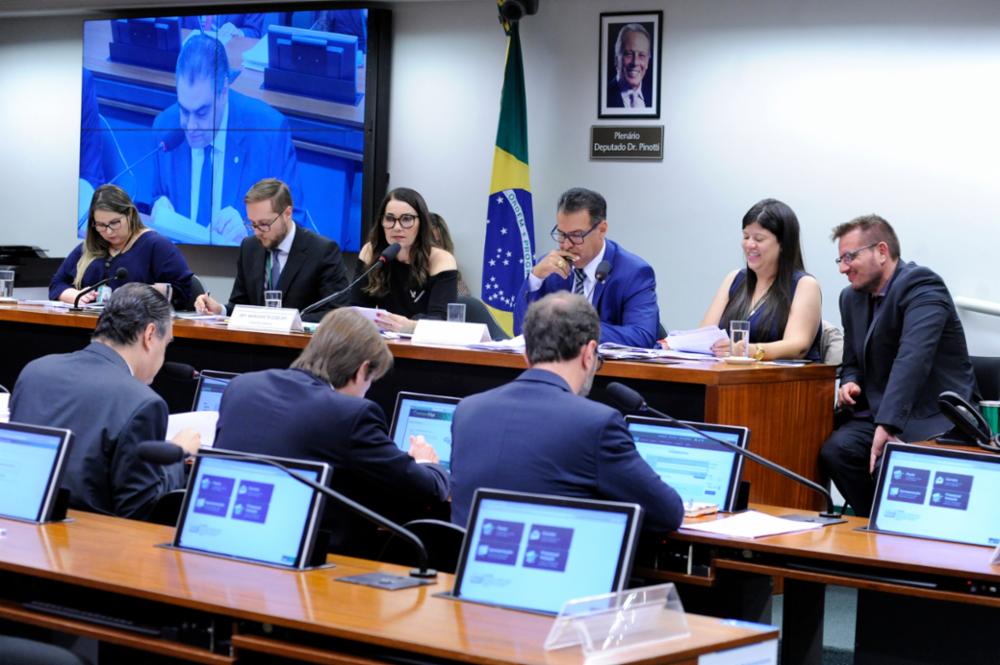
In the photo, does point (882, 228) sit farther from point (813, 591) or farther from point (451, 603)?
point (451, 603)

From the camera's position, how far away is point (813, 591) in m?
3.71

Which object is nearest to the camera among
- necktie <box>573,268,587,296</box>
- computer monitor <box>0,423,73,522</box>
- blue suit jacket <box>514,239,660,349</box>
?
computer monitor <box>0,423,73,522</box>

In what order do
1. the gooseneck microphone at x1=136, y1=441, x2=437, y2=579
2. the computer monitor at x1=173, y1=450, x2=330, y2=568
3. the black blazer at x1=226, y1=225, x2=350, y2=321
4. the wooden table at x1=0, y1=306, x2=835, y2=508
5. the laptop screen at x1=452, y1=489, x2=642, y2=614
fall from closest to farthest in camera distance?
the laptop screen at x1=452, y1=489, x2=642, y2=614 < the gooseneck microphone at x1=136, y1=441, x2=437, y2=579 < the computer monitor at x1=173, y1=450, x2=330, y2=568 < the wooden table at x1=0, y1=306, x2=835, y2=508 < the black blazer at x1=226, y1=225, x2=350, y2=321

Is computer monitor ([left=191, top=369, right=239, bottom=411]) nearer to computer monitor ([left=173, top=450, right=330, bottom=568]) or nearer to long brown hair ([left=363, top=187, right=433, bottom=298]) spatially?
long brown hair ([left=363, top=187, right=433, bottom=298])

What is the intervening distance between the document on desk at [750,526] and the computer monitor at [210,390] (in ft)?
7.15

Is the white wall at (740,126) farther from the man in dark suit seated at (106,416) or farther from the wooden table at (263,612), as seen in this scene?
the wooden table at (263,612)

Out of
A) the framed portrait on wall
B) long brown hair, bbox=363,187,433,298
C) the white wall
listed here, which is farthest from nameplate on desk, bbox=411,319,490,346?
the framed portrait on wall

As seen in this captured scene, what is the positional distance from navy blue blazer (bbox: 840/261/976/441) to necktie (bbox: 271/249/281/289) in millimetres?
2516

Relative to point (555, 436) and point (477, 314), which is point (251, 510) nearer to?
point (555, 436)

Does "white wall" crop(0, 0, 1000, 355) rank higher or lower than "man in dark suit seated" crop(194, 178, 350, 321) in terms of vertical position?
higher

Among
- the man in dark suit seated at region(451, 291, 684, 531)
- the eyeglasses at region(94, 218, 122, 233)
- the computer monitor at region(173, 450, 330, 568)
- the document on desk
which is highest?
the eyeglasses at region(94, 218, 122, 233)

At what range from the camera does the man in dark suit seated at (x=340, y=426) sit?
345cm

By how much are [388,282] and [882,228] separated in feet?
6.73

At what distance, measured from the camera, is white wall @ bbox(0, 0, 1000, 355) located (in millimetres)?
6945
